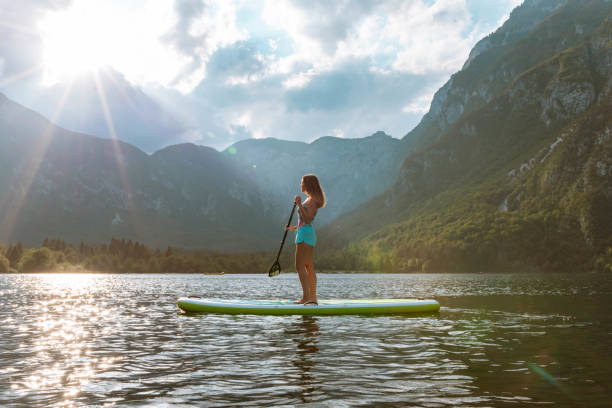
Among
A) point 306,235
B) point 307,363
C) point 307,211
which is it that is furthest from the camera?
point 306,235

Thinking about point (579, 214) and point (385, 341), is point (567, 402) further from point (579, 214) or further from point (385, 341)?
point (579, 214)

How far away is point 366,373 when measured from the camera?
988cm

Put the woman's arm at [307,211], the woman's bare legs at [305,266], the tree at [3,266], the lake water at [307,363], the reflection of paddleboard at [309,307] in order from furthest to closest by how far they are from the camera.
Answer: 1. the tree at [3,266]
2. the reflection of paddleboard at [309,307]
3. the woman's bare legs at [305,266]
4. the woman's arm at [307,211]
5. the lake water at [307,363]

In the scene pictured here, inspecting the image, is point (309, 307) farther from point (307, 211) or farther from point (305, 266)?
point (307, 211)

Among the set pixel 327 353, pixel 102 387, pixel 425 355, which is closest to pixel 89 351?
pixel 102 387

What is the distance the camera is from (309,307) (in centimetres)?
1942

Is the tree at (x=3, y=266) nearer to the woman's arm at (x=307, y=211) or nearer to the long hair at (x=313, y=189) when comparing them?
the woman's arm at (x=307, y=211)

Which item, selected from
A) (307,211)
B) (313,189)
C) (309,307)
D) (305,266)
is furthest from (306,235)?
(309,307)

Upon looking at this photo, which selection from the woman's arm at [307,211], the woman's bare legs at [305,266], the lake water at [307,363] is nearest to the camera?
the lake water at [307,363]

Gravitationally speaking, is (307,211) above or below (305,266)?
above

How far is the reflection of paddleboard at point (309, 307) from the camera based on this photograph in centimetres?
1952

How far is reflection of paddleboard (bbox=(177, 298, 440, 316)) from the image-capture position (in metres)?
19.5

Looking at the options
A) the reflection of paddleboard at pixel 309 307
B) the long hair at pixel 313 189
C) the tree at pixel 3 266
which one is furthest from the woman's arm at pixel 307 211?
the tree at pixel 3 266

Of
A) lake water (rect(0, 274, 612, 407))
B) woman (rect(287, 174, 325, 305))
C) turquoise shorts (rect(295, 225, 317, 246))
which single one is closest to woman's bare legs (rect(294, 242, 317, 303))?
woman (rect(287, 174, 325, 305))
